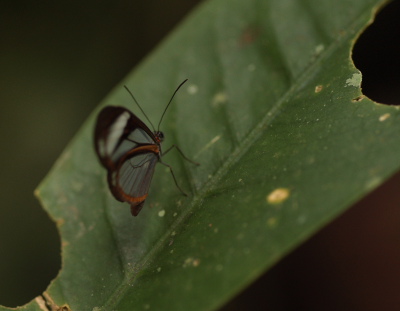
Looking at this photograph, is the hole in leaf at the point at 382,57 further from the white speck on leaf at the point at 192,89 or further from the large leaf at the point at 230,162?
the white speck on leaf at the point at 192,89

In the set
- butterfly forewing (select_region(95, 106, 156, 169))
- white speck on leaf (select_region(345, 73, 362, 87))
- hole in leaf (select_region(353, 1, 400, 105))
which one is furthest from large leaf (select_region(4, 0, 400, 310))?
hole in leaf (select_region(353, 1, 400, 105))

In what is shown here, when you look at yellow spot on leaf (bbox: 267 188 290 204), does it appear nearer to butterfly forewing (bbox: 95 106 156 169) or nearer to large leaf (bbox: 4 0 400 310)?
large leaf (bbox: 4 0 400 310)

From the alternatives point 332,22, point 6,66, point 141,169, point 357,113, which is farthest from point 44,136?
point 357,113

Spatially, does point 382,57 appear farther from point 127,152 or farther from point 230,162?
point 127,152

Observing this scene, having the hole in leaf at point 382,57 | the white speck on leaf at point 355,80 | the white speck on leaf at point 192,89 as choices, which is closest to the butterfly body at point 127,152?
the white speck on leaf at point 192,89

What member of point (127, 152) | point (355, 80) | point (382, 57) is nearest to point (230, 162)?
point (127, 152)

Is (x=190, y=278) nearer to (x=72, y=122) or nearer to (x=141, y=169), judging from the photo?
(x=141, y=169)

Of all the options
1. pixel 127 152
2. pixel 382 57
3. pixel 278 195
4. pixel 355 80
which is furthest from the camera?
pixel 382 57
